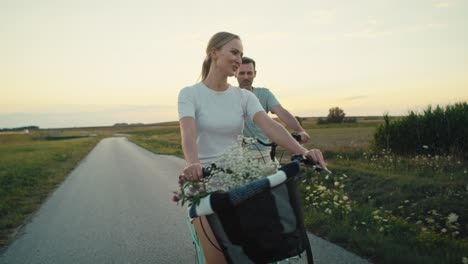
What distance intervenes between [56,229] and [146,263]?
264 centimetres

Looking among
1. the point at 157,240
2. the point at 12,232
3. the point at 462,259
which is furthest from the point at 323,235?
the point at 12,232

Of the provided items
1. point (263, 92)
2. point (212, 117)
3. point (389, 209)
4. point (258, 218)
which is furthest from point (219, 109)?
point (389, 209)

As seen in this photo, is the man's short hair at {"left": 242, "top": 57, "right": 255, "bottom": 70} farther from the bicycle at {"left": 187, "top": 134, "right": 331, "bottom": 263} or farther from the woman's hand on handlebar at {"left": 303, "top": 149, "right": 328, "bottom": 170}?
the bicycle at {"left": 187, "top": 134, "right": 331, "bottom": 263}

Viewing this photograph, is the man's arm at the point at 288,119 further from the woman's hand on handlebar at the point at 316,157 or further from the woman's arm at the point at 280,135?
→ the woman's hand on handlebar at the point at 316,157

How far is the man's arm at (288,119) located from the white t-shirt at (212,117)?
83 centimetres

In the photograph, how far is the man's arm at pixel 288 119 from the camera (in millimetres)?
3423

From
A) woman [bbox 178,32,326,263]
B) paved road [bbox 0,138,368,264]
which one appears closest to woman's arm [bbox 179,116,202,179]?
woman [bbox 178,32,326,263]

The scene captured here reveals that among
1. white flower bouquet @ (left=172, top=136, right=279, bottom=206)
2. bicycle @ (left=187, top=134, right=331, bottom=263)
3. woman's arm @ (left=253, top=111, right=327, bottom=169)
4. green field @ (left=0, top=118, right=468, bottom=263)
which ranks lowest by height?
green field @ (left=0, top=118, right=468, bottom=263)

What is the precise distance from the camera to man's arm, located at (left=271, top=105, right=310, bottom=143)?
342cm

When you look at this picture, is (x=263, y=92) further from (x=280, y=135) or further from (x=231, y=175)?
(x=231, y=175)

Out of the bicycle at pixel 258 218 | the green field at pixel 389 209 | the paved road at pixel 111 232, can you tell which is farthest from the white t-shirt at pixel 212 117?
the green field at pixel 389 209

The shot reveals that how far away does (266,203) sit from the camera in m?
1.85

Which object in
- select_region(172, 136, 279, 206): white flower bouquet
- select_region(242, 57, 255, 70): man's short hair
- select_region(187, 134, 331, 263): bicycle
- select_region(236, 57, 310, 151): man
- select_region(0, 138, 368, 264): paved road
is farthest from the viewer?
select_region(0, 138, 368, 264): paved road

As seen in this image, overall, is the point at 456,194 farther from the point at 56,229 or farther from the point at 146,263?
the point at 56,229
